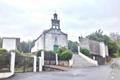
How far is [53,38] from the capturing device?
49500 mm

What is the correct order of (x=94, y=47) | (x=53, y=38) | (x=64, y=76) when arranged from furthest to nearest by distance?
(x=94, y=47), (x=53, y=38), (x=64, y=76)

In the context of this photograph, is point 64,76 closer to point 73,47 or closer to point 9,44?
point 9,44

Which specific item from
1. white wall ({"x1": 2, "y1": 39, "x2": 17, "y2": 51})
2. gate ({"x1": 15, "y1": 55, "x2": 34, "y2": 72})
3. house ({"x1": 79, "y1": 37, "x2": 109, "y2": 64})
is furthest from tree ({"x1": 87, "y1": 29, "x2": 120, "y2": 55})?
gate ({"x1": 15, "y1": 55, "x2": 34, "y2": 72})

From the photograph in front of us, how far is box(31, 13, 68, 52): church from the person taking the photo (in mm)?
48875

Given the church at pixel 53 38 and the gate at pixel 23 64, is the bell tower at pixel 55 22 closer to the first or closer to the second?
the church at pixel 53 38

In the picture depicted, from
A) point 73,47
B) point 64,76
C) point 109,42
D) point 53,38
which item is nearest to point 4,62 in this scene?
point 64,76

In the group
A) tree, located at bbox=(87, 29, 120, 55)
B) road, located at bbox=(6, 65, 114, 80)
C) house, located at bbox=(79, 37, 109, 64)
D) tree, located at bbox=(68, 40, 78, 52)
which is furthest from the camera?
tree, located at bbox=(87, 29, 120, 55)

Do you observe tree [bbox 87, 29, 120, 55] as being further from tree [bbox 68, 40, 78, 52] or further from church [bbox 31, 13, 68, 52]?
church [bbox 31, 13, 68, 52]

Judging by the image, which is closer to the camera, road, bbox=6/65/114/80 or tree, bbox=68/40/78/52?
road, bbox=6/65/114/80

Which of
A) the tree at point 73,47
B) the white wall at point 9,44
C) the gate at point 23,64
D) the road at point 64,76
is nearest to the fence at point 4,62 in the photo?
the gate at point 23,64

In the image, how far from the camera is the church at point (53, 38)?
160ft

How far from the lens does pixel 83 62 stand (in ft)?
115

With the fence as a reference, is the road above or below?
below

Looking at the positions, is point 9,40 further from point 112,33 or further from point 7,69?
point 112,33
